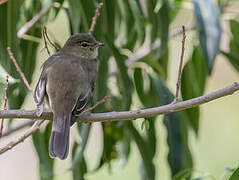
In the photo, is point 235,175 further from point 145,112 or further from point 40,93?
point 40,93

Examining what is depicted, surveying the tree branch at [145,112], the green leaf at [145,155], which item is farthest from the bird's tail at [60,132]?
the green leaf at [145,155]

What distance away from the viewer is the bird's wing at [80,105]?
11.7ft

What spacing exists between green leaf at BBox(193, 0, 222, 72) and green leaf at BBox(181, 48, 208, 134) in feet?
1.37

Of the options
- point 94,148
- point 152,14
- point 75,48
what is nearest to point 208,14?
point 152,14

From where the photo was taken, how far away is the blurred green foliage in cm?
419

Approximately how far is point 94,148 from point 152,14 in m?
5.20

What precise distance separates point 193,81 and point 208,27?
1.57 ft

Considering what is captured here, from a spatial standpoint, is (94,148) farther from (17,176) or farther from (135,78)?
(135,78)

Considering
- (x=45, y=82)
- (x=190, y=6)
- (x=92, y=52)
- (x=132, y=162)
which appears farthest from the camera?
(x=132, y=162)

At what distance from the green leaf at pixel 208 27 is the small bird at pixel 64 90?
72 cm

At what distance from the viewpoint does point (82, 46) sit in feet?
14.5

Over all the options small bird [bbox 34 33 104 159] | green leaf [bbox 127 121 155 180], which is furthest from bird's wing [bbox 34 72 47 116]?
green leaf [bbox 127 121 155 180]

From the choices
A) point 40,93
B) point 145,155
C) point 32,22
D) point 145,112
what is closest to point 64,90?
point 40,93

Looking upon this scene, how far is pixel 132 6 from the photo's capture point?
14.9ft
